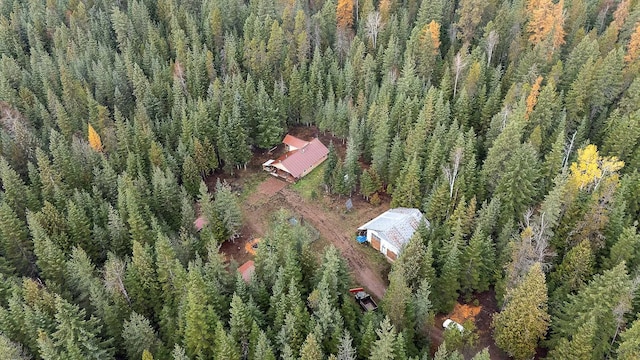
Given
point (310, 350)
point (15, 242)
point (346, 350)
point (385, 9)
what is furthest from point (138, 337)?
point (385, 9)

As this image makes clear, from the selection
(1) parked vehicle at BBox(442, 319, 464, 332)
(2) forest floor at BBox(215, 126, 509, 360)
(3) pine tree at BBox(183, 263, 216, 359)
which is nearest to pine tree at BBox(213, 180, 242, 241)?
(2) forest floor at BBox(215, 126, 509, 360)

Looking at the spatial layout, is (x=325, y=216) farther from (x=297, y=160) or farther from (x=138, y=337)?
(x=138, y=337)

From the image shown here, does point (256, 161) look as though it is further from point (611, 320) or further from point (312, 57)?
point (611, 320)

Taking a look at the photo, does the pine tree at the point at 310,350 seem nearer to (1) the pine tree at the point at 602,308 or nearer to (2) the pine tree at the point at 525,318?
(2) the pine tree at the point at 525,318

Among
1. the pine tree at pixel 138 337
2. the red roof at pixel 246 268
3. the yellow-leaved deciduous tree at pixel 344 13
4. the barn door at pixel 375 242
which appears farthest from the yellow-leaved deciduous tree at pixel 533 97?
the pine tree at pixel 138 337

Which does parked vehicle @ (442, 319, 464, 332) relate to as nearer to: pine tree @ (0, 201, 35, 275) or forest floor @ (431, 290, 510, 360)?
forest floor @ (431, 290, 510, 360)

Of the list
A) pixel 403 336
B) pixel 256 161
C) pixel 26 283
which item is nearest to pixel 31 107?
pixel 256 161
